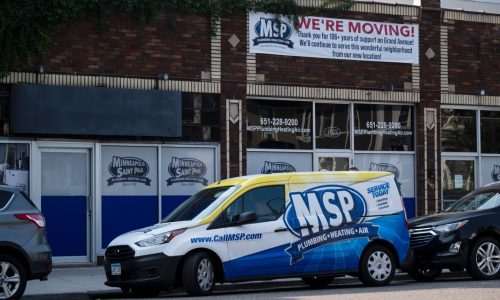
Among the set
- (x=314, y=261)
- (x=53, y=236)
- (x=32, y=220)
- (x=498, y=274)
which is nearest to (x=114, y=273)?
(x=32, y=220)

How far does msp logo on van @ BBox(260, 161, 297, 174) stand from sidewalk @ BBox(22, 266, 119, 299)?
4273 millimetres

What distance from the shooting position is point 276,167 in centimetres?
2048

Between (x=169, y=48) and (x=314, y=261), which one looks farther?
(x=169, y=48)

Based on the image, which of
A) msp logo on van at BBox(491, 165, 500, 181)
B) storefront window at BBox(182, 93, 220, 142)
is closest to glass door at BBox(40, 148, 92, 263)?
storefront window at BBox(182, 93, 220, 142)

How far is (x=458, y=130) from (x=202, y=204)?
981cm

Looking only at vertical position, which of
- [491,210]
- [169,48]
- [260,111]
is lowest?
[491,210]

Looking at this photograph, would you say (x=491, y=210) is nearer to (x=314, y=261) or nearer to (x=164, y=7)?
(x=314, y=261)

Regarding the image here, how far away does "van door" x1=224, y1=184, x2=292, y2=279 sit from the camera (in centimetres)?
1427

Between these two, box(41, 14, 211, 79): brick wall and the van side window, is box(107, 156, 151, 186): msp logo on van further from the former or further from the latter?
the van side window

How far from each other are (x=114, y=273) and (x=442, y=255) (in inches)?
221

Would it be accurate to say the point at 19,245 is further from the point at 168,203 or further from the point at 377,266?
the point at 168,203

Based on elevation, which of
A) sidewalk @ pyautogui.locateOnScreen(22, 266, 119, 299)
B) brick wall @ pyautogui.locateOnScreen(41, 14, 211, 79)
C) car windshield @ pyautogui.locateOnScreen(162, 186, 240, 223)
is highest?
brick wall @ pyautogui.locateOnScreen(41, 14, 211, 79)

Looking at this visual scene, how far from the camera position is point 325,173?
1530 centimetres

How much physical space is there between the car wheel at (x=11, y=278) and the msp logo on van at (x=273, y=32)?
8.72 metres
